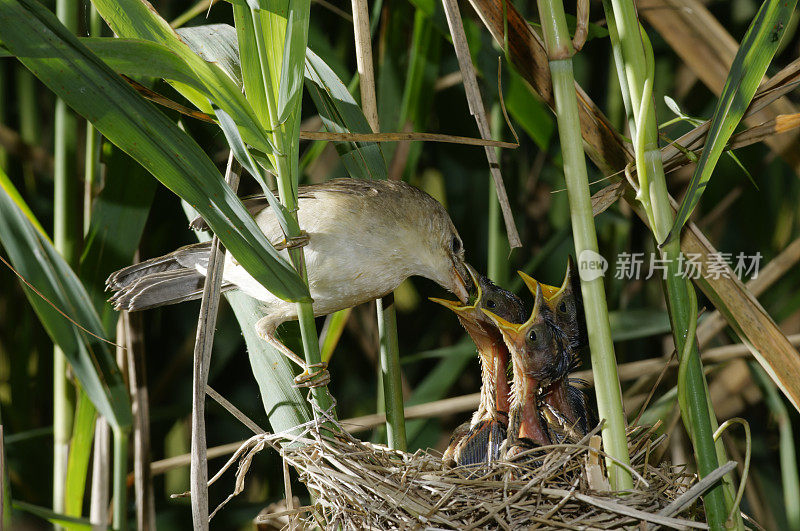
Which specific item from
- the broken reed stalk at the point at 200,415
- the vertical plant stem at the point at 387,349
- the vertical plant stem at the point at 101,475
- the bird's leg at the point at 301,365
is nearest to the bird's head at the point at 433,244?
the vertical plant stem at the point at 387,349

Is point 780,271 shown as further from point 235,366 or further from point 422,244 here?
point 235,366

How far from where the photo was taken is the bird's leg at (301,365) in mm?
911

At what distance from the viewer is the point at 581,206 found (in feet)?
2.66

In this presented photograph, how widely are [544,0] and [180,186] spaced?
50 cm

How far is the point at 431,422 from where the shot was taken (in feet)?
6.21

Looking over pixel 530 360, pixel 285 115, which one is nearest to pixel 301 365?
pixel 285 115

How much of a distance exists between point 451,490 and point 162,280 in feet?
2.13

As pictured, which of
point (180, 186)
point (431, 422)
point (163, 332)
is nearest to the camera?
point (180, 186)

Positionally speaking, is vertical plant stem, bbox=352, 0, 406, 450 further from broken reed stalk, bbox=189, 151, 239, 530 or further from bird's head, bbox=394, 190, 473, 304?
broken reed stalk, bbox=189, 151, 239, 530

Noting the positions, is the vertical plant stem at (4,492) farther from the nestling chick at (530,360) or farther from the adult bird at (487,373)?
the nestling chick at (530,360)

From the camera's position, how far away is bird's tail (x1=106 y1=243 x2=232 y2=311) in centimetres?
117

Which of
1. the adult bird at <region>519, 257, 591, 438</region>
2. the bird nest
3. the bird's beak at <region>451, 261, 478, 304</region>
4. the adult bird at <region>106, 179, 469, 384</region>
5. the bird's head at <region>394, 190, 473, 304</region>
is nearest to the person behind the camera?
the bird nest

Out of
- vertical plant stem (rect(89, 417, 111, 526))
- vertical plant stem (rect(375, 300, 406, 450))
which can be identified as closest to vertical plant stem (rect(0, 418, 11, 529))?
vertical plant stem (rect(89, 417, 111, 526))

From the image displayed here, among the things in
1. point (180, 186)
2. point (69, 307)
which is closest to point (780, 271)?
point (180, 186)
